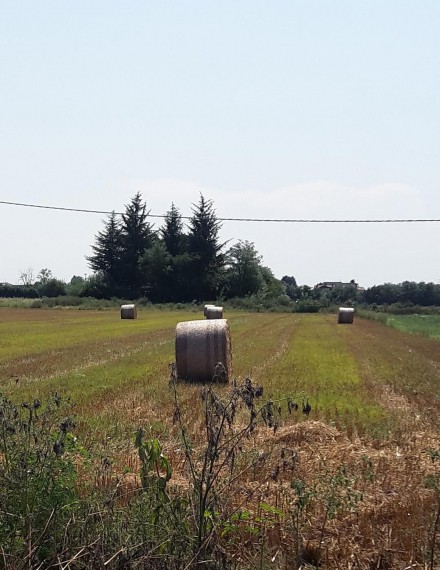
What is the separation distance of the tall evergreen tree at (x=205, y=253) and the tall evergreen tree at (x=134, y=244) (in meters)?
7.47

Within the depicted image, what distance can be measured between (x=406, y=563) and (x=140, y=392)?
9.08 meters

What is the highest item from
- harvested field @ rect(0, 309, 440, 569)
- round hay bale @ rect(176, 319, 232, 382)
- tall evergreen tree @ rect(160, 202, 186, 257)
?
tall evergreen tree @ rect(160, 202, 186, 257)

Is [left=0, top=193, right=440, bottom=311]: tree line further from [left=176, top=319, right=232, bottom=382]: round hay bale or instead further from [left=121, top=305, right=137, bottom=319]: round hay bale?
[left=176, top=319, right=232, bottom=382]: round hay bale

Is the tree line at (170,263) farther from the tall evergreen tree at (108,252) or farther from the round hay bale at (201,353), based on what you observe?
the round hay bale at (201,353)

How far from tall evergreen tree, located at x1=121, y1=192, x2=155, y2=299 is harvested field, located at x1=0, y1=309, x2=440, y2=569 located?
221 ft

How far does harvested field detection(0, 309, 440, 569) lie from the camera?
5863mm

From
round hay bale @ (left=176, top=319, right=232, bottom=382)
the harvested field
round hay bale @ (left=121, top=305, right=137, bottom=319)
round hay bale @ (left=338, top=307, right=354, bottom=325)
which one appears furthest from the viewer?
round hay bale @ (left=121, top=305, right=137, bottom=319)

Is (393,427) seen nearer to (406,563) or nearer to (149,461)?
(406,563)

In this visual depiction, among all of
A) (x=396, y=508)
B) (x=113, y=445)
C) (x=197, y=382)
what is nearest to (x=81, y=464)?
(x=113, y=445)

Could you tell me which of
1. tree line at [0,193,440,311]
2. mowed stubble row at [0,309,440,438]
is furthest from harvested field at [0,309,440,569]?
tree line at [0,193,440,311]

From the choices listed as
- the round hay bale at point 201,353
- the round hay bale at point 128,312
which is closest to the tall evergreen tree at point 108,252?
the round hay bale at point 128,312

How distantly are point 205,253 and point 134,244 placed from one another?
11326 millimetres

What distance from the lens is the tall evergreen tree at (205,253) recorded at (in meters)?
87.8

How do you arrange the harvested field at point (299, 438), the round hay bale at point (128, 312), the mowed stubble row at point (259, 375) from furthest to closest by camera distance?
the round hay bale at point (128, 312)
the mowed stubble row at point (259, 375)
the harvested field at point (299, 438)
